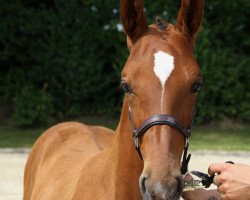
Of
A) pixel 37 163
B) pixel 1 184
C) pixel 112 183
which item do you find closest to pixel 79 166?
pixel 112 183

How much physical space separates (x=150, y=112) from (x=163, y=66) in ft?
0.79

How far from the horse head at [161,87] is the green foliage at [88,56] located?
12671mm

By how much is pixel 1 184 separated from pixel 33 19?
318 inches

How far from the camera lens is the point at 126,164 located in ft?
9.59

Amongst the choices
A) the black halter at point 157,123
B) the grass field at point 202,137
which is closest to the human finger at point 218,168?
the black halter at point 157,123

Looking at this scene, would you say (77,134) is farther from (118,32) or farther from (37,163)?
(118,32)

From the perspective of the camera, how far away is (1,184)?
9.00 metres

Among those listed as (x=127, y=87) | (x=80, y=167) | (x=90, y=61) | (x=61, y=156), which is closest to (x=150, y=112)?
(x=127, y=87)

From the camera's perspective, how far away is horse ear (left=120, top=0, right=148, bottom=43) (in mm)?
2924

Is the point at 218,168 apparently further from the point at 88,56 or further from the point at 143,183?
the point at 88,56

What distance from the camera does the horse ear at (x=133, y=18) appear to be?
2.92 meters

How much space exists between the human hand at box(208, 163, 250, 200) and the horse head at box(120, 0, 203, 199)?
0.22 metres

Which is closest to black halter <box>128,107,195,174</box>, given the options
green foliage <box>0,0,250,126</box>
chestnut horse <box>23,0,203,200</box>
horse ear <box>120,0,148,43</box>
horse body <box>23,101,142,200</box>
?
chestnut horse <box>23,0,203,200</box>

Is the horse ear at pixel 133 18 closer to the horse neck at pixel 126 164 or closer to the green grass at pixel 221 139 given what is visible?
the horse neck at pixel 126 164
